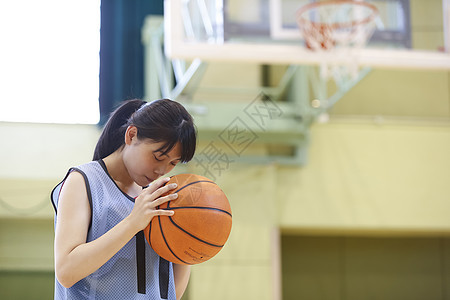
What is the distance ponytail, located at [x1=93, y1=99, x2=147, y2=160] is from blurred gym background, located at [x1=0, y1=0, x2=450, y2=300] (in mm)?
3266

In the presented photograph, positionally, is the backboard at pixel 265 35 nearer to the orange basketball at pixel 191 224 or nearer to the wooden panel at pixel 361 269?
the orange basketball at pixel 191 224

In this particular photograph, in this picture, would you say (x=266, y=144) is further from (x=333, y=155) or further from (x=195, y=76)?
(x=195, y=76)

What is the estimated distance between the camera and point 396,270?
6973mm

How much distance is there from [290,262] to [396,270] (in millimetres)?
1268

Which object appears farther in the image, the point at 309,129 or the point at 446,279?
the point at 446,279

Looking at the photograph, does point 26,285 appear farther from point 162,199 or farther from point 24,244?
point 162,199

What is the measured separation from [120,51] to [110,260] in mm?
4499

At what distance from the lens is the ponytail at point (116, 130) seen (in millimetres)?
1660

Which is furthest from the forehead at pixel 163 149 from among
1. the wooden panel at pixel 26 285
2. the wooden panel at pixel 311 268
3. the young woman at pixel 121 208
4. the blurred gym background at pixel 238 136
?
the wooden panel at pixel 311 268

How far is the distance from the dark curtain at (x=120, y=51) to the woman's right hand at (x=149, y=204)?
4263 mm

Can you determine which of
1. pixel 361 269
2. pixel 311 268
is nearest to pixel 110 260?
pixel 311 268

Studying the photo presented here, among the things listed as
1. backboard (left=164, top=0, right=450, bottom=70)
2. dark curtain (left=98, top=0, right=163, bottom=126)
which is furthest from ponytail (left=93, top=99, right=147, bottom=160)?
dark curtain (left=98, top=0, right=163, bottom=126)

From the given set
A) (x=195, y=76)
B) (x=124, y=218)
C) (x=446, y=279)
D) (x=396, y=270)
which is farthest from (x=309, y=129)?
(x=124, y=218)

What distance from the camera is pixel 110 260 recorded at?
1540 mm
